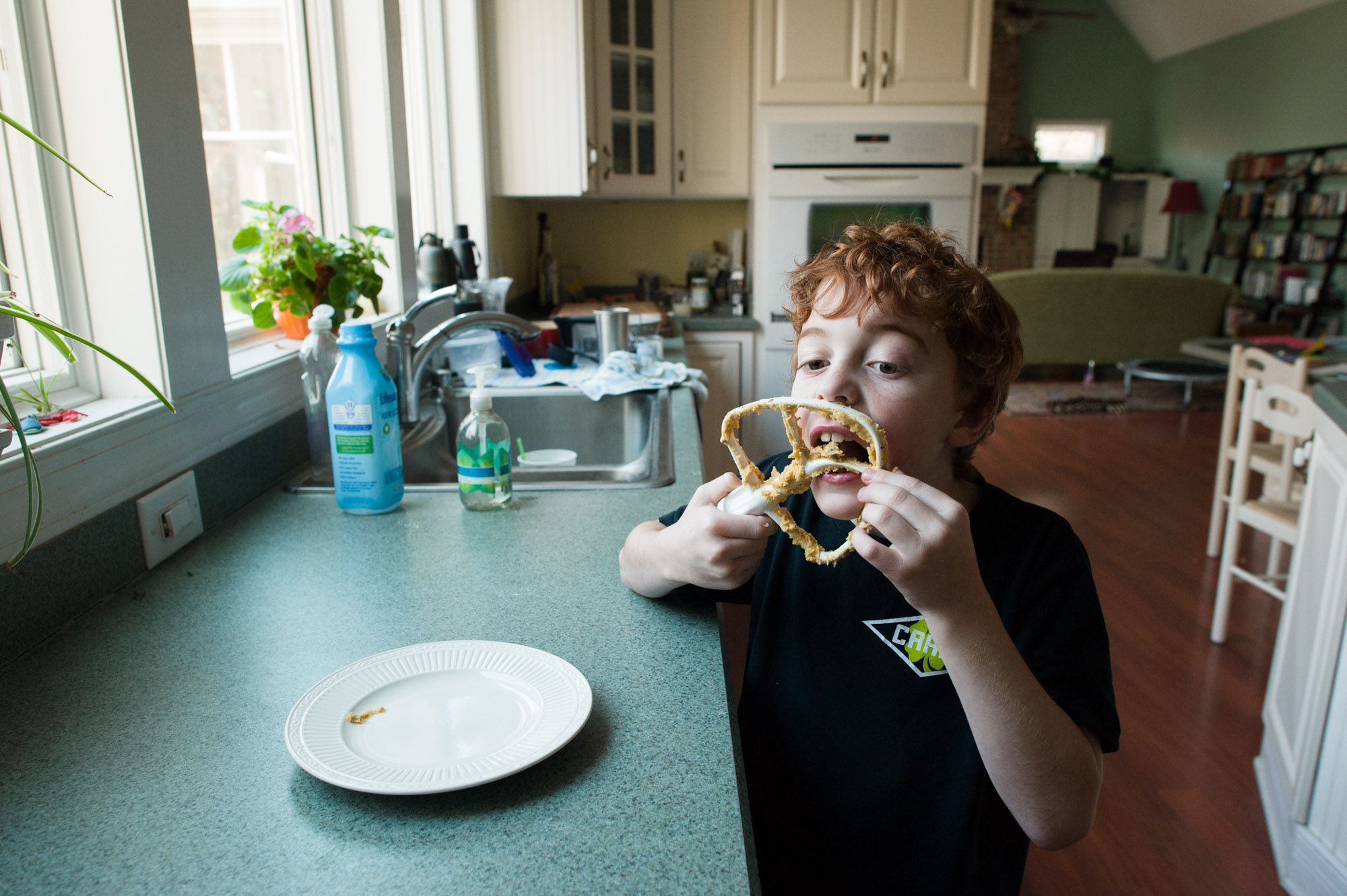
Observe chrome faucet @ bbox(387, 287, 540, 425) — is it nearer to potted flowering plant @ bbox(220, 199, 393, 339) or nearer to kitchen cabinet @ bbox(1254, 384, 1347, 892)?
potted flowering plant @ bbox(220, 199, 393, 339)

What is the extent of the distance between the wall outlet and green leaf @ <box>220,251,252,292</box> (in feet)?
1.53

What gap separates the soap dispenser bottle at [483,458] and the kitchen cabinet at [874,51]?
9.68 ft

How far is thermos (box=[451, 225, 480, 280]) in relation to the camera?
270cm

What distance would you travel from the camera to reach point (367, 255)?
5.66 feet

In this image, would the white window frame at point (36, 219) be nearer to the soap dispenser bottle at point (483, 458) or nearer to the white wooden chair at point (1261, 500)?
the soap dispenser bottle at point (483, 458)

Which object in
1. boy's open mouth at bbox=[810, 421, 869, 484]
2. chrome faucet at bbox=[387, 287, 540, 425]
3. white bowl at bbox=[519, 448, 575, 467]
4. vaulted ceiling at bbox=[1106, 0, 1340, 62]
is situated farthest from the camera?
vaulted ceiling at bbox=[1106, 0, 1340, 62]

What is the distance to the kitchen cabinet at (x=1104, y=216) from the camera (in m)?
9.66

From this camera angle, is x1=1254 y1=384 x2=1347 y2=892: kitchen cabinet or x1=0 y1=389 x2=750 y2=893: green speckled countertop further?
x1=1254 y1=384 x2=1347 y2=892: kitchen cabinet

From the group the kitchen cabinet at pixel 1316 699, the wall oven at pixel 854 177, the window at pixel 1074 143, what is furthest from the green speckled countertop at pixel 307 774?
the window at pixel 1074 143

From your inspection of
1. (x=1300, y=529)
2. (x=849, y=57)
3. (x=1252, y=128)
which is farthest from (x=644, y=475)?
(x=1252, y=128)

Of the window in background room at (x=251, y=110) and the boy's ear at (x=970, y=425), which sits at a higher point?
the window in background room at (x=251, y=110)

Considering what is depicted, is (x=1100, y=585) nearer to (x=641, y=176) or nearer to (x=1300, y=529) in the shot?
(x=1300, y=529)

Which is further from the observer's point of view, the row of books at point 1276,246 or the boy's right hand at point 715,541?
the row of books at point 1276,246

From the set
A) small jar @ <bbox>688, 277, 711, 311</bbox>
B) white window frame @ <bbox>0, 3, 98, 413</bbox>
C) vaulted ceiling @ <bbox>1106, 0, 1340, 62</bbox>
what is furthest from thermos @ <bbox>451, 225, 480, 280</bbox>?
vaulted ceiling @ <bbox>1106, 0, 1340, 62</bbox>
